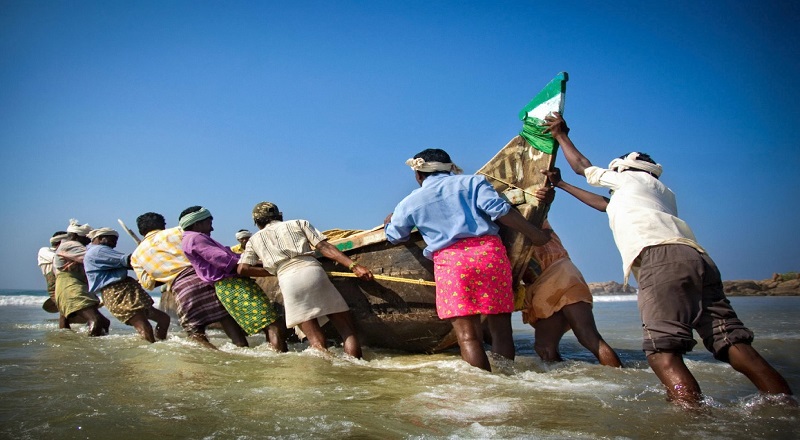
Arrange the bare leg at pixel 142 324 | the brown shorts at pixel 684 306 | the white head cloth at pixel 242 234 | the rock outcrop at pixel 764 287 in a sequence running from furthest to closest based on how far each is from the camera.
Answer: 1. the rock outcrop at pixel 764 287
2. the white head cloth at pixel 242 234
3. the bare leg at pixel 142 324
4. the brown shorts at pixel 684 306

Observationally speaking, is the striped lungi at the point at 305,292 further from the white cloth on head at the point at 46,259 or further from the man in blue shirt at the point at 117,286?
the white cloth on head at the point at 46,259

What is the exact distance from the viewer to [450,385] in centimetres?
368

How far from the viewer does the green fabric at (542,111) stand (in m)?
4.45

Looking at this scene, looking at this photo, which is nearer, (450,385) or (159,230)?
(450,385)

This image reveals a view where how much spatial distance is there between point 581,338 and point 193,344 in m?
3.85

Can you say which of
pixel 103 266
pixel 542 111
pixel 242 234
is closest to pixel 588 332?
pixel 542 111

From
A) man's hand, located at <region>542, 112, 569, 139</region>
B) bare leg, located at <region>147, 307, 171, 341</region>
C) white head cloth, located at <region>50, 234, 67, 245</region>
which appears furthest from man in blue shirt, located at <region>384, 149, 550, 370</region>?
white head cloth, located at <region>50, 234, 67, 245</region>

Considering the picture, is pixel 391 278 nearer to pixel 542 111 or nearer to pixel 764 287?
pixel 542 111

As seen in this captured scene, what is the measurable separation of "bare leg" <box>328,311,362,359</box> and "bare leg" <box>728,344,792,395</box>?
3000 mm

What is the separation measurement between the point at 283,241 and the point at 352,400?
234 cm

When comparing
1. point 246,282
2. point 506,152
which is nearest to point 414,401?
point 506,152

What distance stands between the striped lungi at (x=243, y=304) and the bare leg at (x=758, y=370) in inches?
165

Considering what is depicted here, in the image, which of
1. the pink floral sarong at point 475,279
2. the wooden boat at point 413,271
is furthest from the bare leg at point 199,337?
the pink floral sarong at point 475,279

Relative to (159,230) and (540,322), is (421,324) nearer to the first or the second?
(540,322)
